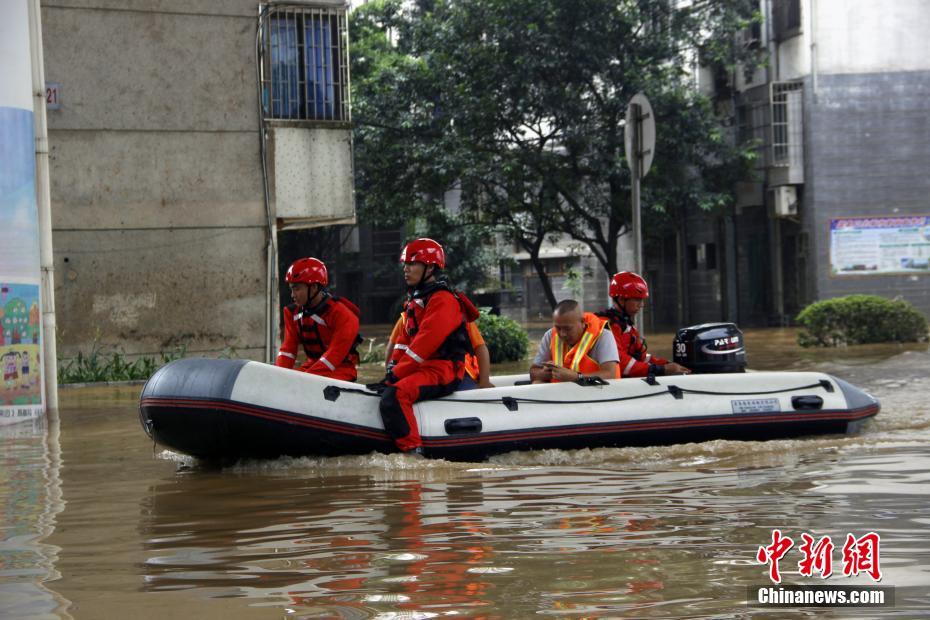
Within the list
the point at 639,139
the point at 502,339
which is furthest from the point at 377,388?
the point at 502,339

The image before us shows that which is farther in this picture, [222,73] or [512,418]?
[222,73]

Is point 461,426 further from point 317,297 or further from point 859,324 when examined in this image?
point 859,324

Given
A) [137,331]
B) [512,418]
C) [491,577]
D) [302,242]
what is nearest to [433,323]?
[512,418]

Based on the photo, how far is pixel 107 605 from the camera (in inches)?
189

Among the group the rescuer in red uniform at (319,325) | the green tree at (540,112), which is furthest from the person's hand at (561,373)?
the green tree at (540,112)

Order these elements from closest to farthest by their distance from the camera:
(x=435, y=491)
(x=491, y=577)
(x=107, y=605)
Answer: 1. (x=107, y=605)
2. (x=491, y=577)
3. (x=435, y=491)

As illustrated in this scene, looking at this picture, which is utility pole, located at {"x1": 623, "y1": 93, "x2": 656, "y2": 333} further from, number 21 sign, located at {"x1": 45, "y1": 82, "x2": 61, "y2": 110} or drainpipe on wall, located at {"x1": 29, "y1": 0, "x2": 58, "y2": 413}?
number 21 sign, located at {"x1": 45, "y1": 82, "x2": 61, "y2": 110}

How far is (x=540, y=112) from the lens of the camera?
2795cm

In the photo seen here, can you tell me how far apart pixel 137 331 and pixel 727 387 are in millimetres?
10860

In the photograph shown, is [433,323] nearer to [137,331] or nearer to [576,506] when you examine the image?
[576,506]

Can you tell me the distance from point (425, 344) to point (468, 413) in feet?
1.87

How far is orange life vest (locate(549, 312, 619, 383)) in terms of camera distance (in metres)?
9.65

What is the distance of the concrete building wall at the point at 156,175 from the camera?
Result: 18.1 meters

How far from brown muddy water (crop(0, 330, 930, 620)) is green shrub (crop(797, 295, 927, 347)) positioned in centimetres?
1218
